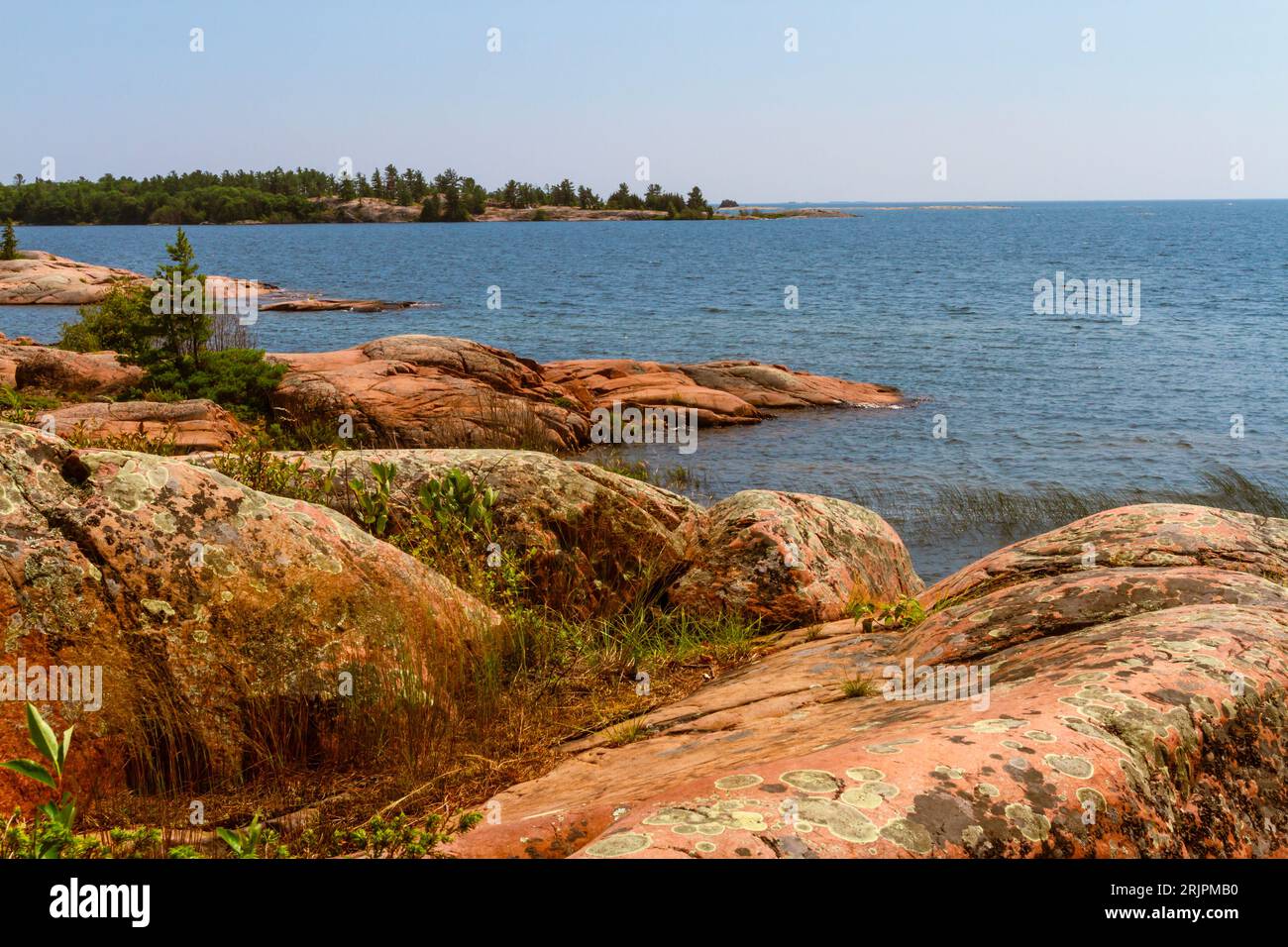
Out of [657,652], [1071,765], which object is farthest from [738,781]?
[657,652]

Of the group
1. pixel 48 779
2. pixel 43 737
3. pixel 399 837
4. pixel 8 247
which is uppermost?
pixel 8 247

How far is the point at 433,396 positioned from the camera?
71.2 ft

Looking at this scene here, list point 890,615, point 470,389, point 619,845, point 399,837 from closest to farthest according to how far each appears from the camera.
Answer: point 619,845
point 399,837
point 890,615
point 470,389

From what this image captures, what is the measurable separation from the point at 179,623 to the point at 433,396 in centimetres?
1719

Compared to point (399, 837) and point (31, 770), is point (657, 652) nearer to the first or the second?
point (399, 837)

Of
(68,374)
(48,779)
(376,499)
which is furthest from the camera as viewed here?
(68,374)

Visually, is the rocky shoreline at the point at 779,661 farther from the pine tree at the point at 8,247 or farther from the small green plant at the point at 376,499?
the pine tree at the point at 8,247

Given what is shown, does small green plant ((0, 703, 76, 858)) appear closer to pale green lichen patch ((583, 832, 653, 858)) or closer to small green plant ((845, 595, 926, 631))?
pale green lichen patch ((583, 832, 653, 858))

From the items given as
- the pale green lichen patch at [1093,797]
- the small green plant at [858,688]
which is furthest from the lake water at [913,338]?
the pale green lichen patch at [1093,797]

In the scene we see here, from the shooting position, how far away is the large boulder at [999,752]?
2.69 meters

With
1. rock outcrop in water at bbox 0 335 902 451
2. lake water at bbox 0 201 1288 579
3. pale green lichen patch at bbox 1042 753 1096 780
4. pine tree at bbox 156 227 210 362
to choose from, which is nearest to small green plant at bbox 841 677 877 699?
pale green lichen patch at bbox 1042 753 1096 780

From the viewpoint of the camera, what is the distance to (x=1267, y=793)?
124 inches

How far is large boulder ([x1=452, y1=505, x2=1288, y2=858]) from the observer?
8.82 ft

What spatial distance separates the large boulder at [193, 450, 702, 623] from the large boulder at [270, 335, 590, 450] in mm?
9714
